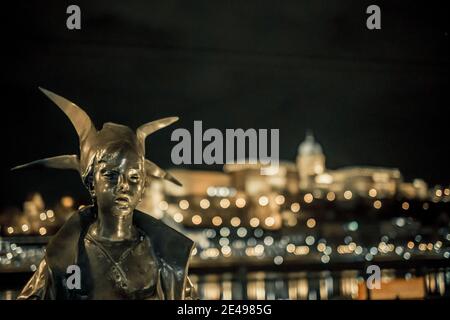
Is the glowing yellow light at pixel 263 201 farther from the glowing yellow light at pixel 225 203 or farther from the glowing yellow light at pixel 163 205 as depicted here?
the glowing yellow light at pixel 163 205

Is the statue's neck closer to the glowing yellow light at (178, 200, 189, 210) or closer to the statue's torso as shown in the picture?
the statue's torso

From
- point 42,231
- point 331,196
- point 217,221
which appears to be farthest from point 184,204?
→ point 42,231

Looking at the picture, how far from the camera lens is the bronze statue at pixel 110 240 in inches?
101

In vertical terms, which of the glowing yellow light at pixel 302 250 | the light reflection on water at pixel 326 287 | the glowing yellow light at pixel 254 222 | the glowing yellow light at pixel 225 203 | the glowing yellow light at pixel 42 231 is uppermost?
the glowing yellow light at pixel 225 203

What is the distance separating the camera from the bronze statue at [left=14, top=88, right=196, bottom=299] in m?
2.57

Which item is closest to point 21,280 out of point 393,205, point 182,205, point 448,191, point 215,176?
point 448,191

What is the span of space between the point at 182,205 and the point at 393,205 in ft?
50.9

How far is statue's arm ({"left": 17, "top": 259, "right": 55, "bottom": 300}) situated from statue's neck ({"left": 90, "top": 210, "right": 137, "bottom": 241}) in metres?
0.24

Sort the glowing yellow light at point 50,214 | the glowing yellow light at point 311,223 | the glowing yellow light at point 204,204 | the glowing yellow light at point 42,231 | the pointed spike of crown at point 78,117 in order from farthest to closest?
the glowing yellow light at point 204,204 < the glowing yellow light at point 311,223 < the glowing yellow light at point 50,214 < the glowing yellow light at point 42,231 < the pointed spike of crown at point 78,117

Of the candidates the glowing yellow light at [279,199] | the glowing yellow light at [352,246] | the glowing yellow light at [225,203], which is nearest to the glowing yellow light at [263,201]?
the glowing yellow light at [279,199]

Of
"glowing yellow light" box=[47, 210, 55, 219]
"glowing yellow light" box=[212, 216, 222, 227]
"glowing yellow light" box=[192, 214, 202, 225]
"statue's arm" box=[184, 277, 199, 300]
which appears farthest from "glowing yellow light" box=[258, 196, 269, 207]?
"statue's arm" box=[184, 277, 199, 300]

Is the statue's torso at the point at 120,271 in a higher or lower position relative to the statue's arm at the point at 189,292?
higher

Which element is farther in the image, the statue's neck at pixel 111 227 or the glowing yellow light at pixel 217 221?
the glowing yellow light at pixel 217 221
